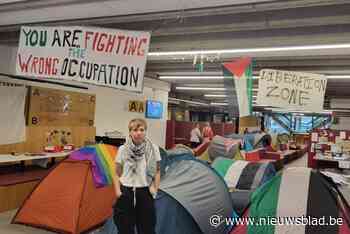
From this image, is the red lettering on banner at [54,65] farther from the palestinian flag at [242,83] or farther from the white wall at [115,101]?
the white wall at [115,101]

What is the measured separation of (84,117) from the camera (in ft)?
25.8

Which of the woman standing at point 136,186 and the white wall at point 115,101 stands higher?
the white wall at point 115,101

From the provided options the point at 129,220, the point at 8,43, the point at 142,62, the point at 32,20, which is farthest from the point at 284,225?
the point at 8,43

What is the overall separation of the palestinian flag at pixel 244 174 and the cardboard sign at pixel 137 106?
576 centimetres

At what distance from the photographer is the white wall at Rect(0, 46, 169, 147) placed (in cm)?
651

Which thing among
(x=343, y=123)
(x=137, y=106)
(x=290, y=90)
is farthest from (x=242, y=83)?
(x=343, y=123)

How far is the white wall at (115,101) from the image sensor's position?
6.51m

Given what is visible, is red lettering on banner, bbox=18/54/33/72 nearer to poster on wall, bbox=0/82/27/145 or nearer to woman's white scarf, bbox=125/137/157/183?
woman's white scarf, bbox=125/137/157/183

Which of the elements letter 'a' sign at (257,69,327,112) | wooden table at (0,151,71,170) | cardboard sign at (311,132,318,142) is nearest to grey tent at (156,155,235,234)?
letter 'a' sign at (257,69,327,112)

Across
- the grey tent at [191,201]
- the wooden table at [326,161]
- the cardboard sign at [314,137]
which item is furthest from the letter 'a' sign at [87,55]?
the cardboard sign at [314,137]

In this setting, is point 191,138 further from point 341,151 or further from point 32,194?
point 32,194

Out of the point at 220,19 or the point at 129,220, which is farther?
the point at 220,19

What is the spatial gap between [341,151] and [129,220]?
758cm

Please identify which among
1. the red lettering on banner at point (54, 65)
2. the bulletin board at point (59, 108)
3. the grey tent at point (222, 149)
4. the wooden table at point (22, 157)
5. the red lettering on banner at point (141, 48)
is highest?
the red lettering on banner at point (141, 48)
